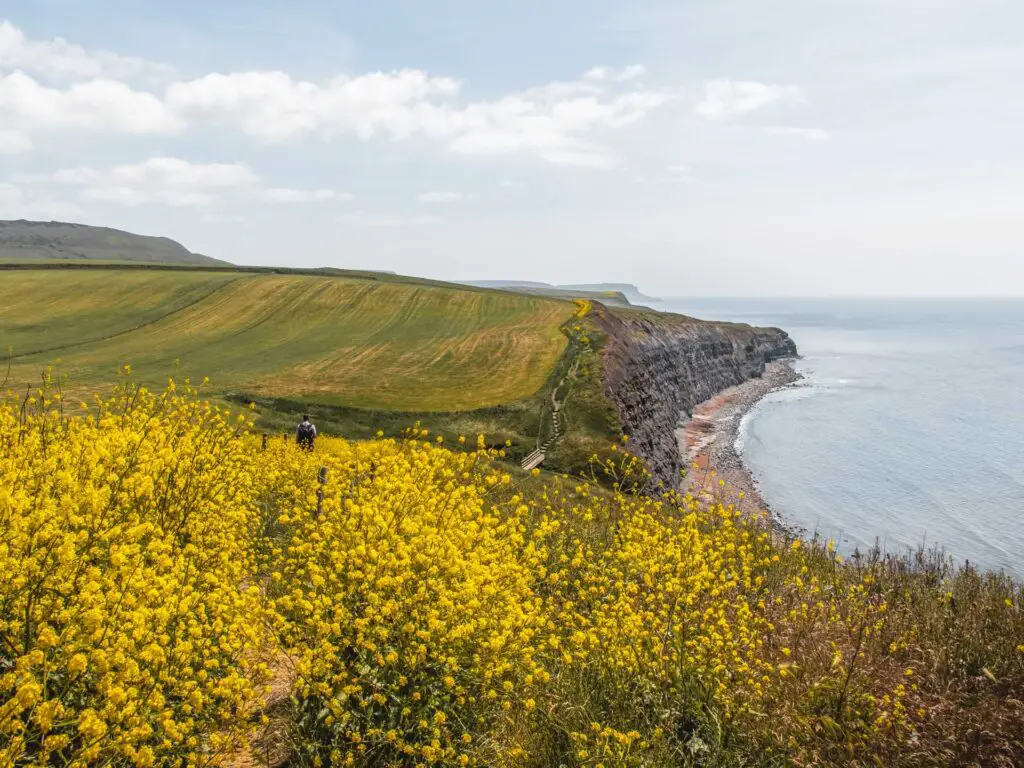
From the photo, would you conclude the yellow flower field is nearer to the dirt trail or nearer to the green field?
the dirt trail

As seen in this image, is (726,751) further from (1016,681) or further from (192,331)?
(192,331)

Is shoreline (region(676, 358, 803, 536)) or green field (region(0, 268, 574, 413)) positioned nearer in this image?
shoreline (region(676, 358, 803, 536))

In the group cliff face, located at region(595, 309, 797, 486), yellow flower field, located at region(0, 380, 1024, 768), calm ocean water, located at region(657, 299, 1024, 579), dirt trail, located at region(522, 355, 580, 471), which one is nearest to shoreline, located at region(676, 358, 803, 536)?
calm ocean water, located at region(657, 299, 1024, 579)

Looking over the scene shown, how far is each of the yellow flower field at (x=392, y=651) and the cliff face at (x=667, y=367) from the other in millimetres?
23854

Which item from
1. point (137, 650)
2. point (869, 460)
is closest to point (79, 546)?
point (137, 650)

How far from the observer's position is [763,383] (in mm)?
118438

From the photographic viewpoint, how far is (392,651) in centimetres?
702

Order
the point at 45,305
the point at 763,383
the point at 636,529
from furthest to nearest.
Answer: the point at 763,383
the point at 45,305
the point at 636,529

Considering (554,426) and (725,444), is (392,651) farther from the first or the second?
(725,444)

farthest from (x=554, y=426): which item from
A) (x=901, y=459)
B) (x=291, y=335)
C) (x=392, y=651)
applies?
(x=392, y=651)

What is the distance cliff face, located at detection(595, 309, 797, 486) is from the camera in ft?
189

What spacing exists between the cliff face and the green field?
7232mm

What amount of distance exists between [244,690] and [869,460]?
236ft

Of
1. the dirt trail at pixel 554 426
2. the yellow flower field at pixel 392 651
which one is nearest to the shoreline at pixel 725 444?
the dirt trail at pixel 554 426
